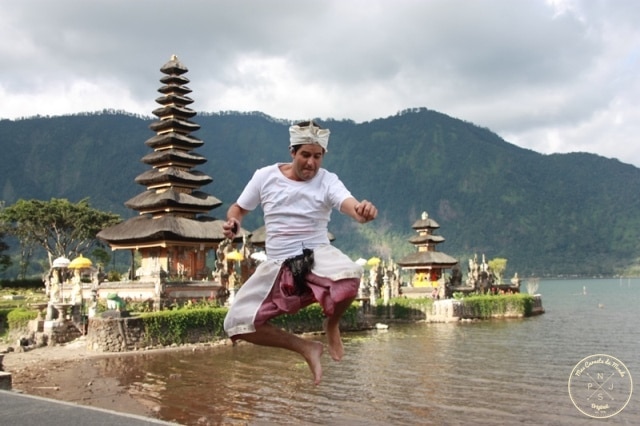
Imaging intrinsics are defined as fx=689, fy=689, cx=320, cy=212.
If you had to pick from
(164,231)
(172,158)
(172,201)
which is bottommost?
(164,231)

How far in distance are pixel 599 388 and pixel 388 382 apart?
6.43 m

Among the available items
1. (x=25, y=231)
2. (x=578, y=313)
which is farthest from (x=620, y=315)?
(x=25, y=231)

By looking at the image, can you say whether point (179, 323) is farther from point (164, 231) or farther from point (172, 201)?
point (172, 201)

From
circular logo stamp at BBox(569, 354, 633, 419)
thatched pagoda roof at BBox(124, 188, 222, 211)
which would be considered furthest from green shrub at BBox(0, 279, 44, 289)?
circular logo stamp at BBox(569, 354, 633, 419)

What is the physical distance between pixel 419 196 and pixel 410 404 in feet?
599

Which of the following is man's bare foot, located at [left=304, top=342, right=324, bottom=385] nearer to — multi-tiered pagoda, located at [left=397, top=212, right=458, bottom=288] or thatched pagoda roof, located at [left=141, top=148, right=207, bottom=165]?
thatched pagoda roof, located at [left=141, top=148, right=207, bottom=165]

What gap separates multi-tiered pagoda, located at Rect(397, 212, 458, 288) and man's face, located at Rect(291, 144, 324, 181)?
45607 mm

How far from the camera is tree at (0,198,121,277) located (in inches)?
2131

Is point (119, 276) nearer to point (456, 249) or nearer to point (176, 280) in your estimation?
point (176, 280)

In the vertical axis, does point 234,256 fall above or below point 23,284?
above

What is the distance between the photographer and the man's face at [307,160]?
511 centimetres

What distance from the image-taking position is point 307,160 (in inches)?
201

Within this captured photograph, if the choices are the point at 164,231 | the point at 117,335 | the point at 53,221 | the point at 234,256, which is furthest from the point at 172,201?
the point at 53,221

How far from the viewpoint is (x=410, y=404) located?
720 inches
